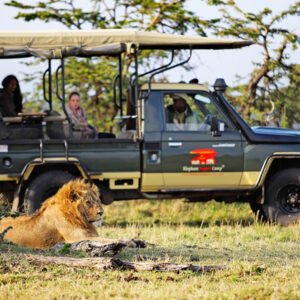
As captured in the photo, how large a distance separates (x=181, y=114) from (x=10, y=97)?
7.04 feet

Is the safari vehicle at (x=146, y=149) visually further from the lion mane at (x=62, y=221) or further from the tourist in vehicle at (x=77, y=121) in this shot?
the lion mane at (x=62, y=221)

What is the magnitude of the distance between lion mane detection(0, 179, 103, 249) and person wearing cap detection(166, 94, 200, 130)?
9.59ft

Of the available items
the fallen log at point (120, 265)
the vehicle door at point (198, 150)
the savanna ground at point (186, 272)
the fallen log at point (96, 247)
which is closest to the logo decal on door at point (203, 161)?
the vehicle door at point (198, 150)

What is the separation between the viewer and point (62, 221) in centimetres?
916

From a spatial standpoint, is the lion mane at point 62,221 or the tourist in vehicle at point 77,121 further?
the tourist in vehicle at point 77,121

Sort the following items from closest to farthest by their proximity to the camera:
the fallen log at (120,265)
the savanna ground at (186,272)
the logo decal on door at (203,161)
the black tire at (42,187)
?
the savanna ground at (186,272), the fallen log at (120,265), the black tire at (42,187), the logo decal on door at (203,161)

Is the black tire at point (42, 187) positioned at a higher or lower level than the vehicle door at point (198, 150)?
lower

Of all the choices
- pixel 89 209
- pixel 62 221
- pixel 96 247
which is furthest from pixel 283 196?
pixel 96 247

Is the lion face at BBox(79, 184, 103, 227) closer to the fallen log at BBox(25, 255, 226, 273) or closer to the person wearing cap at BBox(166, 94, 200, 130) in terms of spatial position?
the fallen log at BBox(25, 255, 226, 273)

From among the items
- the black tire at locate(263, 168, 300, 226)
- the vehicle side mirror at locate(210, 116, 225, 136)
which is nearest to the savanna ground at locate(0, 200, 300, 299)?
the black tire at locate(263, 168, 300, 226)

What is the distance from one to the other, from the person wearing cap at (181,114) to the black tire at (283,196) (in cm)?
120

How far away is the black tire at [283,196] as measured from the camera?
1214cm

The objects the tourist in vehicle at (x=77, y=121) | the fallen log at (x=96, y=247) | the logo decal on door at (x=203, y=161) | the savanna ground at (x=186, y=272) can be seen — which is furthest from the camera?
the tourist in vehicle at (x=77, y=121)

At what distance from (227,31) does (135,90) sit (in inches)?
244
